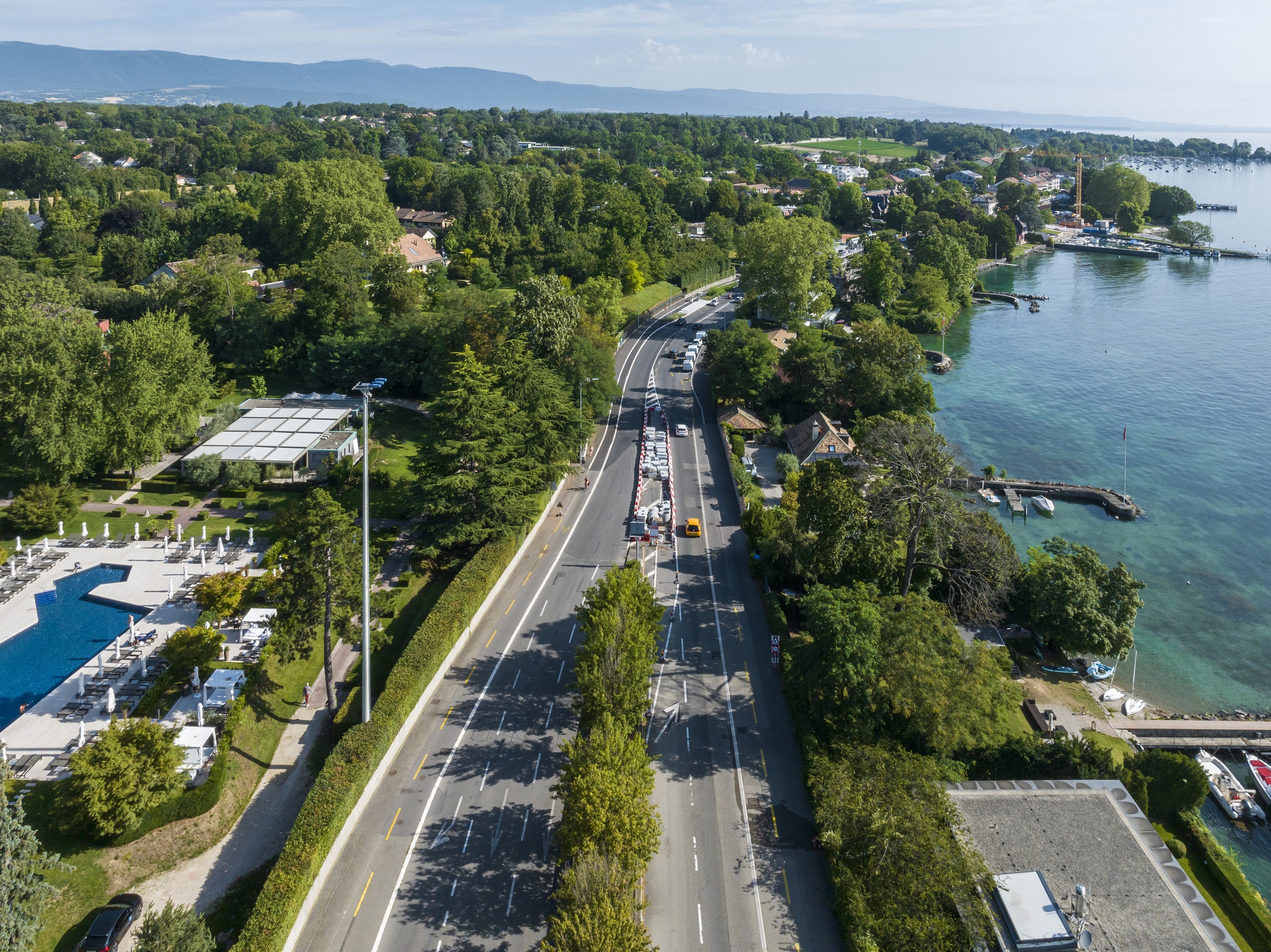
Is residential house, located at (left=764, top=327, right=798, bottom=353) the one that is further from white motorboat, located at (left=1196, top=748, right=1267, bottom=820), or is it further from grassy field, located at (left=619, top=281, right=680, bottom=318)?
white motorboat, located at (left=1196, top=748, right=1267, bottom=820)

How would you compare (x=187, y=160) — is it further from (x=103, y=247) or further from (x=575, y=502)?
(x=575, y=502)

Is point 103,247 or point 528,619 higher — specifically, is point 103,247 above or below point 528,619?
above

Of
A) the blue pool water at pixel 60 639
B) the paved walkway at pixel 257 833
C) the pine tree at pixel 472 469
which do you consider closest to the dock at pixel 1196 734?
the pine tree at pixel 472 469

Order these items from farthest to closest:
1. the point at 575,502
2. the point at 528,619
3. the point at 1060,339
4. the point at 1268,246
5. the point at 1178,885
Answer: the point at 1268,246, the point at 1060,339, the point at 575,502, the point at 528,619, the point at 1178,885

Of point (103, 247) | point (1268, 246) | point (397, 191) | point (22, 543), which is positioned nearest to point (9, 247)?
point (103, 247)

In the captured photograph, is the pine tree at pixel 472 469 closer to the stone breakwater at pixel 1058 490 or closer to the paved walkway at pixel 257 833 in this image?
the paved walkway at pixel 257 833

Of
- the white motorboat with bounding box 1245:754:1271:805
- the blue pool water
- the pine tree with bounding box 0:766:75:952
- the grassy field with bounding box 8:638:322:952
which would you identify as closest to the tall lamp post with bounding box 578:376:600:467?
the blue pool water
